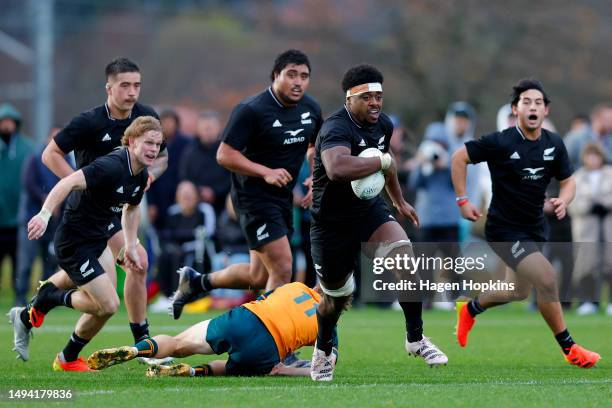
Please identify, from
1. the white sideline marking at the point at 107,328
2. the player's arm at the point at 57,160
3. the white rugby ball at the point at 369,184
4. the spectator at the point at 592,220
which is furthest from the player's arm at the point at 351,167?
the spectator at the point at 592,220

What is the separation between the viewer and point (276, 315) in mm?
8961

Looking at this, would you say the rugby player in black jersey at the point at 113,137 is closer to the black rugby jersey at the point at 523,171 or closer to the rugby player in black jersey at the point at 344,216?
the rugby player in black jersey at the point at 344,216

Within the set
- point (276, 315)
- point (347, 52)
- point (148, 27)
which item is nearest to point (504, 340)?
point (276, 315)

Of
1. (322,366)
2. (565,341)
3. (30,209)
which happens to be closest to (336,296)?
(322,366)

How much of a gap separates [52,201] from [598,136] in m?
10.8

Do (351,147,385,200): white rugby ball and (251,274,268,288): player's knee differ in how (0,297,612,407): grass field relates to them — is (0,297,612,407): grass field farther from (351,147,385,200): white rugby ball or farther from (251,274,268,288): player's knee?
(351,147,385,200): white rugby ball

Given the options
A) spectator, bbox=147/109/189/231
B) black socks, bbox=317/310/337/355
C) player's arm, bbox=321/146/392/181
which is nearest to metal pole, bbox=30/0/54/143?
spectator, bbox=147/109/189/231

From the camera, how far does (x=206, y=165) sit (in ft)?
57.2

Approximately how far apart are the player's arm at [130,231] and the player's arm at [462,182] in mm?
2847

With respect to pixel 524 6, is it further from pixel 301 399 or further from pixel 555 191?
pixel 301 399

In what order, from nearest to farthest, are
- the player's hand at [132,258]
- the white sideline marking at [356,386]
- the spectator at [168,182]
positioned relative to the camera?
1. the white sideline marking at [356,386]
2. the player's hand at [132,258]
3. the spectator at [168,182]

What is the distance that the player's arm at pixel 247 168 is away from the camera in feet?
33.8

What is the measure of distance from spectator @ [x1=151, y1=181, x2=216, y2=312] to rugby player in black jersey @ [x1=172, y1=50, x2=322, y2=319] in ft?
20.1

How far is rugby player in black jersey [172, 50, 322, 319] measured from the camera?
10805mm
